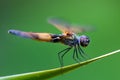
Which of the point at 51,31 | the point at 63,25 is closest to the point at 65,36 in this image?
the point at 63,25

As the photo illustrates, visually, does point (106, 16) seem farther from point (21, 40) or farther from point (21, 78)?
point (21, 78)

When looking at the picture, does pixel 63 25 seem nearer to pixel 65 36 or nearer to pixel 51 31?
pixel 65 36

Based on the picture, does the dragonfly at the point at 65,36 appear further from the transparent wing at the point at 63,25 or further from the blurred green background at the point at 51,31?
the blurred green background at the point at 51,31

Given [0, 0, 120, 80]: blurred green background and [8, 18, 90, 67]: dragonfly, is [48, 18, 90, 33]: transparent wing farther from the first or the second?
[0, 0, 120, 80]: blurred green background

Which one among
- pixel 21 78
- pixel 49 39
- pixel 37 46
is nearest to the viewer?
pixel 21 78

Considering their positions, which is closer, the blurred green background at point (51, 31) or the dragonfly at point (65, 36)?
the dragonfly at point (65, 36)

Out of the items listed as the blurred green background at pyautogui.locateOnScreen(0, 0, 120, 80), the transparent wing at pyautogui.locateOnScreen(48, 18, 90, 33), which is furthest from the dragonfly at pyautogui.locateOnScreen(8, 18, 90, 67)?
the blurred green background at pyautogui.locateOnScreen(0, 0, 120, 80)

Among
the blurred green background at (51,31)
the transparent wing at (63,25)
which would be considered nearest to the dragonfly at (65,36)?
the transparent wing at (63,25)

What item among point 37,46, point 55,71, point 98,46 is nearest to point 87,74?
point 98,46
